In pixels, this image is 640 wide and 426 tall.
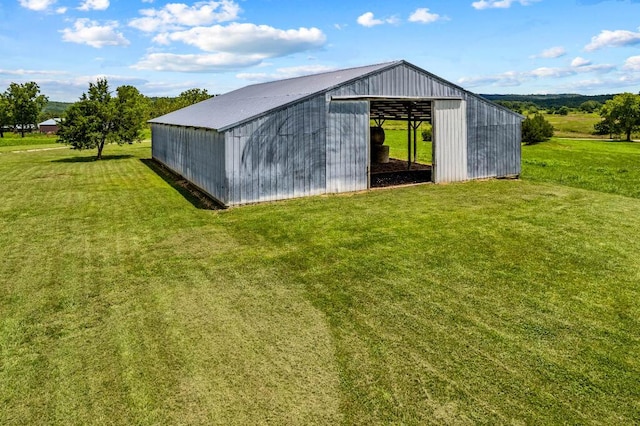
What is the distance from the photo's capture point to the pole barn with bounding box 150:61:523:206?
57.2ft

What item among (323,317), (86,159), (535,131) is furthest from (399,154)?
(323,317)

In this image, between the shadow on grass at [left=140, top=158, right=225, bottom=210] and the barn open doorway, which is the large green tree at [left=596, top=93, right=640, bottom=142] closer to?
the barn open doorway

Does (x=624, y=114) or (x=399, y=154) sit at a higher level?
(x=624, y=114)

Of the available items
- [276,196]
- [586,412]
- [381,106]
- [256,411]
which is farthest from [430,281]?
[381,106]

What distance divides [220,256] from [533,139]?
39.7 metres

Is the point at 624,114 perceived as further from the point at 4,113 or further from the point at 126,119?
the point at 4,113

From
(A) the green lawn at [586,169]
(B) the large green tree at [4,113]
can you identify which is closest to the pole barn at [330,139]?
(A) the green lawn at [586,169]

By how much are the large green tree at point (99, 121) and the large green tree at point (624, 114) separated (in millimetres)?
57483

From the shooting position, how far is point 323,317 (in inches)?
326

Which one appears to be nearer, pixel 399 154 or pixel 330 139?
pixel 330 139

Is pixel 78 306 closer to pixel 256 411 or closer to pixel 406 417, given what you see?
pixel 256 411

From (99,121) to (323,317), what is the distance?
3330 cm

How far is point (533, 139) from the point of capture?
1718 inches

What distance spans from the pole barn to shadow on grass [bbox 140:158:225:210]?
0.35m
